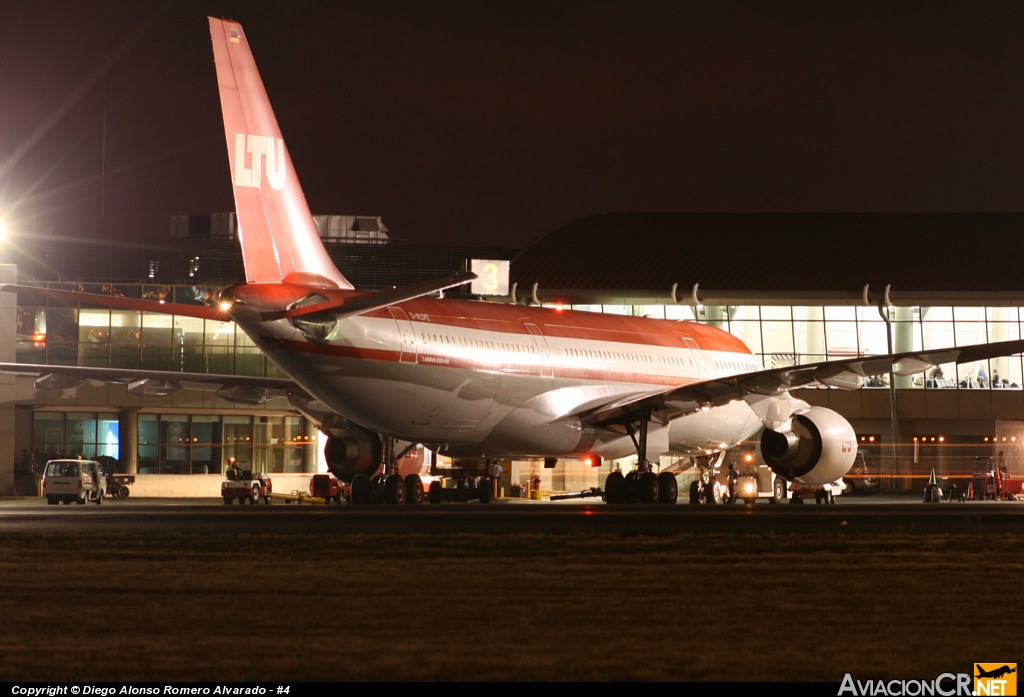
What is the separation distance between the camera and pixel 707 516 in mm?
27547

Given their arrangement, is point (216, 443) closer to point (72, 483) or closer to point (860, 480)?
point (72, 483)

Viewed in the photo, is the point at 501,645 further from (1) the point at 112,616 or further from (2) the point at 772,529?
(2) the point at 772,529

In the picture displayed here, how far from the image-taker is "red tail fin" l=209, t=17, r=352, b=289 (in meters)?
28.8

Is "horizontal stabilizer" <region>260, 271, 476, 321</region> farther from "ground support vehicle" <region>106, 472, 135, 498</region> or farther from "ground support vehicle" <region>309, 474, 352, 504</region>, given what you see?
"ground support vehicle" <region>106, 472, 135, 498</region>

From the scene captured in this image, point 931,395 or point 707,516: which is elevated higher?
point 931,395

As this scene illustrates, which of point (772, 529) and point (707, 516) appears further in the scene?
point (707, 516)

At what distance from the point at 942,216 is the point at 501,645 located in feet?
260

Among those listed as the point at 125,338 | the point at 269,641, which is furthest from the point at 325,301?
the point at 125,338

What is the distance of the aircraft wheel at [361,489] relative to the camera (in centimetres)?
3503

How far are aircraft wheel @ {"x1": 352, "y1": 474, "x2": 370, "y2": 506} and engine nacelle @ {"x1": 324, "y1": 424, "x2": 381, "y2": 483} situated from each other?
0.19 meters

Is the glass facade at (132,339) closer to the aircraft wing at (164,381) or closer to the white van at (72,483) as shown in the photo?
the white van at (72,483)

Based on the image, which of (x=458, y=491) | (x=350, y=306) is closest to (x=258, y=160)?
(x=350, y=306)

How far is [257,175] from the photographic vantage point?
95.6 ft

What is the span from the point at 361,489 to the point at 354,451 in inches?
35.1
